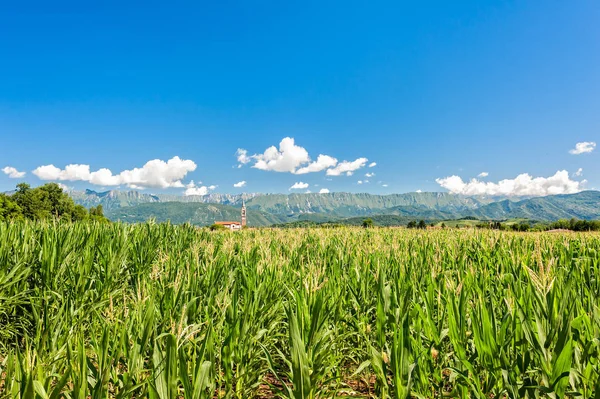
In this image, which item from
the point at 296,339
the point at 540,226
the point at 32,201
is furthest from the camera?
the point at 32,201

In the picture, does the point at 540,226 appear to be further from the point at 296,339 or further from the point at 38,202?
the point at 38,202

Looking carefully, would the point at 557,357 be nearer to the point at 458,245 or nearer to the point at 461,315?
the point at 461,315

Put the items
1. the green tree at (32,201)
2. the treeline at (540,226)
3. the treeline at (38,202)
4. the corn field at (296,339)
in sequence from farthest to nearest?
the green tree at (32,201)
the treeline at (38,202)
the treeline at (540,226)
the corn field at (296,339)

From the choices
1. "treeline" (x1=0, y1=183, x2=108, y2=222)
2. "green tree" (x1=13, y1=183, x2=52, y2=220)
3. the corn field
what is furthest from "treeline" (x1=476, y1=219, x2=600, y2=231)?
"green tree" (x1=13, y1=183, x2=52, y2=220)

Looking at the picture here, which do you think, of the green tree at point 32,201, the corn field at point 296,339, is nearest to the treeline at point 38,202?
the green tree at point 32,201

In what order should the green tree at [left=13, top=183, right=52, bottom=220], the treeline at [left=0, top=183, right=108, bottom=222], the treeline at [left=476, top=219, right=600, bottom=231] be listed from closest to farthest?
the treeline at [left=476, top=219, right=600, bottom=231] → the treeline at [left=0, top=183, right=108, bottom=222] → the green tree at [left=13, top=183, right=52, bottom=220]

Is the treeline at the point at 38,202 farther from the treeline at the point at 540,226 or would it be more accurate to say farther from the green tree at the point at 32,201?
the treeline at the point at 540,226

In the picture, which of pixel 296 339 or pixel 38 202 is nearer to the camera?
pixel 296 339

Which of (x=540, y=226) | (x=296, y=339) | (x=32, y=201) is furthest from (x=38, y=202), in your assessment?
(x=540, y=226)

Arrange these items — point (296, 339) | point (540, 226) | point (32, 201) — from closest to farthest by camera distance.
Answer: point (296, 339), point (540, 226), point (32, 201)

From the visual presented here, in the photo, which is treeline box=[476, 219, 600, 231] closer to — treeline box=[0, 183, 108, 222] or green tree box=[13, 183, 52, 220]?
treeline box=[0, 183, 108, 222]

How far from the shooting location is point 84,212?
8362 centimetres

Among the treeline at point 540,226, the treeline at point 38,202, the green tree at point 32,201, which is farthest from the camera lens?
the green tree at point 32,201

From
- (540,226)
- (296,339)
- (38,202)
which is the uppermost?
(38,202)
